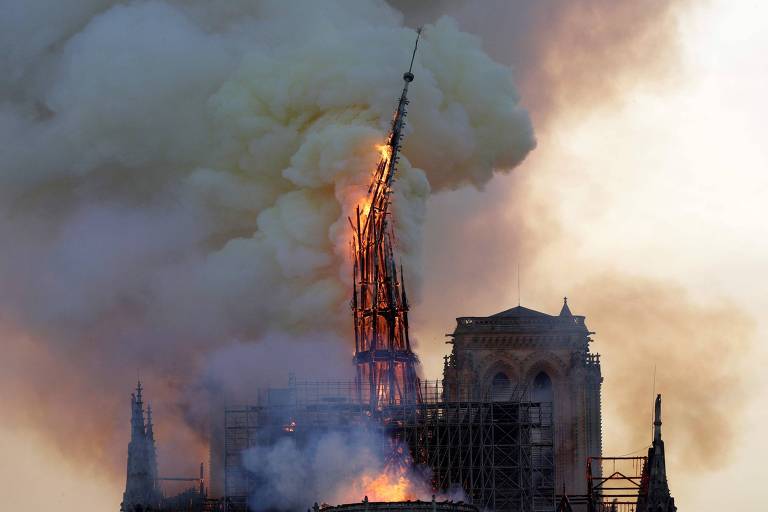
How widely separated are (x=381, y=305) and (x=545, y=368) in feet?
98.2

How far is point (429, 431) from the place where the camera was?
17100cm

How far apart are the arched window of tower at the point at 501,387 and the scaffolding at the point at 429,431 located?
22.5m

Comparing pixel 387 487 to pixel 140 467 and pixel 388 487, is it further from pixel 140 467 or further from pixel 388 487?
pixel 140 467

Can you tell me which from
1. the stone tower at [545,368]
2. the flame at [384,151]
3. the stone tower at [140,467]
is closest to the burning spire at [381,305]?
the flame at [384,151]

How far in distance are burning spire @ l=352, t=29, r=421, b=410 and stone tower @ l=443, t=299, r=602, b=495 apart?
948 inches

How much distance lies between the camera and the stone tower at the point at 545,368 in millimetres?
196750

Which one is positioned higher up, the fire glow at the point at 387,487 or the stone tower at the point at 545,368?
the stone tower at the point at 545,368

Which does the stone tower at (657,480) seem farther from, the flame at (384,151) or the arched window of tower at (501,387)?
the arched window of tower at (501,387)

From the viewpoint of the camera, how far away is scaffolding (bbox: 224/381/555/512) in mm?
169250

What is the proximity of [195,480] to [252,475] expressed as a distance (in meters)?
8.05

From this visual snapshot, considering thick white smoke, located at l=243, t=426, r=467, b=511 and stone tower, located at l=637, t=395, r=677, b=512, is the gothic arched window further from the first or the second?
stone tower, located at l=637, t=395, r=677, b=512

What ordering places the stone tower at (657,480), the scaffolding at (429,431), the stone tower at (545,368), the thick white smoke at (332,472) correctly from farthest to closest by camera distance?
the stone tower at (545,368) < the scaffolding at (429,431) < the thick white smoke at (332,472) < the stone tower at (657,480)

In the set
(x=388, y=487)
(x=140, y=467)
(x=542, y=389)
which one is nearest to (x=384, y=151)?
(x=388, y=487)

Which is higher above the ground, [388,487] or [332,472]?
[332,472]
